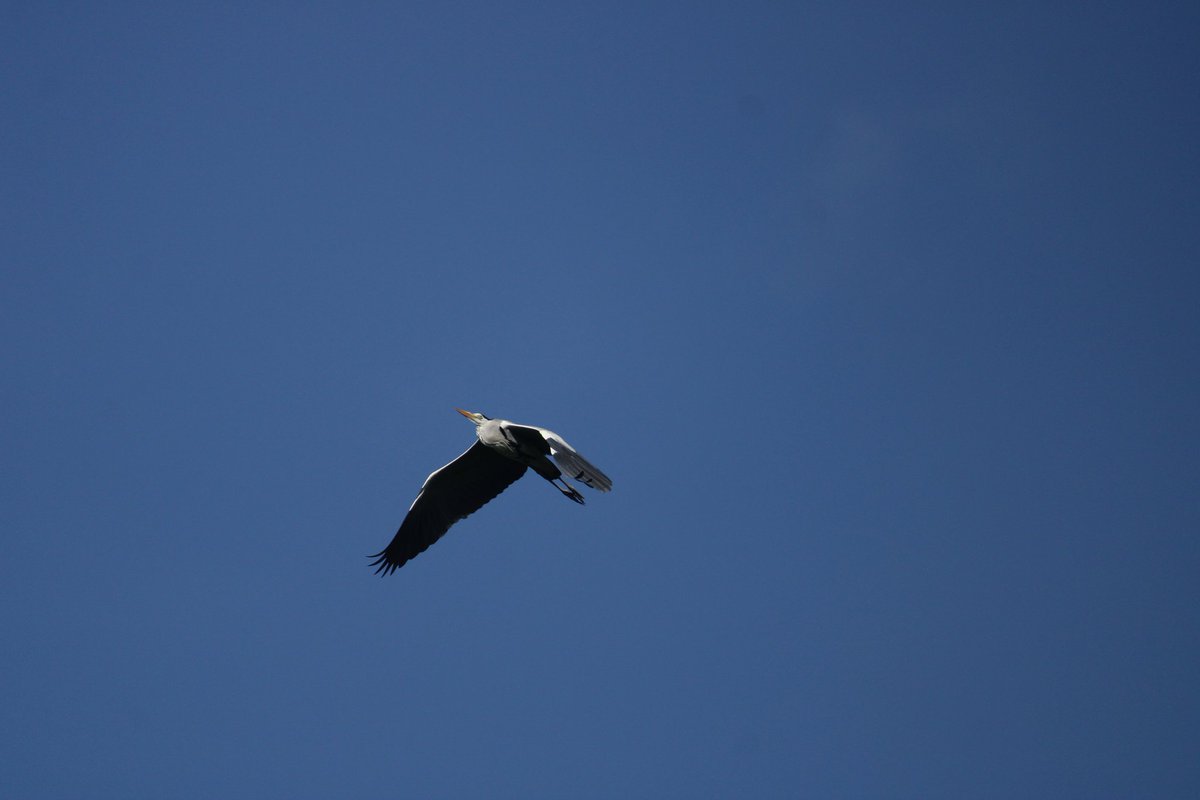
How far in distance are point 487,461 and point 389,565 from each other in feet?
8.13

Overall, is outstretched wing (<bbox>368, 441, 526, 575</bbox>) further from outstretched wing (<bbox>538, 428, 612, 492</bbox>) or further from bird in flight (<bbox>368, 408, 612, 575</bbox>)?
outstretched wing (<bbox>538, 428, 612, 492</bbox>)

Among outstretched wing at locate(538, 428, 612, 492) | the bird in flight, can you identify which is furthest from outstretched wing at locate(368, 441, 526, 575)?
outstretched wing at locate(538, 428, 612, 492)

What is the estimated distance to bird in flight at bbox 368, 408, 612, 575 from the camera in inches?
611

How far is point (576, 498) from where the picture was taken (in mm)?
15375

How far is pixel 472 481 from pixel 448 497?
0.52 meters

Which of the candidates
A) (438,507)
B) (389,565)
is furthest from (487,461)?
(389,565)

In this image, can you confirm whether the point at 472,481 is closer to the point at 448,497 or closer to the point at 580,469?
the point at 448,497

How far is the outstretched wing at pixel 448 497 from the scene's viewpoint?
16625mm

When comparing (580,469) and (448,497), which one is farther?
(448,497)

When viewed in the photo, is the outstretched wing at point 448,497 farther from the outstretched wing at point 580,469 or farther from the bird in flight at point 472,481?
the outstretched wing at point 580,469

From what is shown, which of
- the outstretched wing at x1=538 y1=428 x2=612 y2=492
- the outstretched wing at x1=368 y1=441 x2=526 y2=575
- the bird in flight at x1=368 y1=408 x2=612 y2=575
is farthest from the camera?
the outstretched wing at x1=368 y1=441 x2=526 y2=575

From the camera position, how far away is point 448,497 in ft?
55.9

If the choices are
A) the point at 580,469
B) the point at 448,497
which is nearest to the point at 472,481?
the point at 448,497

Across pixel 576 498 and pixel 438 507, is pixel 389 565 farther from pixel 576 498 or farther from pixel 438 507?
pixel 576 498
